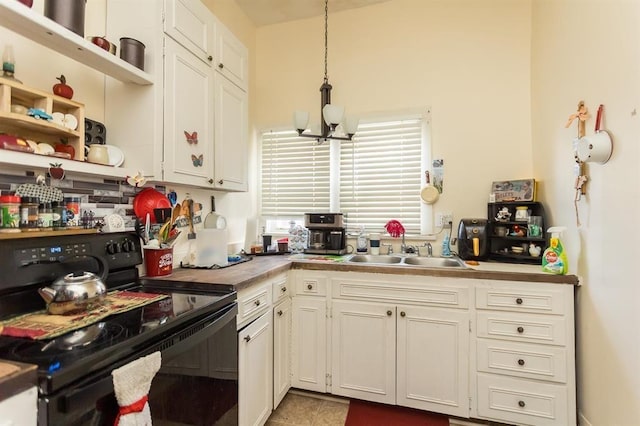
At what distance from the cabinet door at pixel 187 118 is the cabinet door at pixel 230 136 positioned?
0.08 m

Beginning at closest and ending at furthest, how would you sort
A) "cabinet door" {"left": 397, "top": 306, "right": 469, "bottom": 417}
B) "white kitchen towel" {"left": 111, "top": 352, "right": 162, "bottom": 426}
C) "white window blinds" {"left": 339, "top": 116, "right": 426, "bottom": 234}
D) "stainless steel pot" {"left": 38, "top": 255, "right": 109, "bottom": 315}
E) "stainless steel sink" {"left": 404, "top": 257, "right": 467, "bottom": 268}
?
1. "white kitchen towel" {"left": 111, "top": 352, "right": 162, "bottom": 426}
2. "stainless steel pot" {"left": 38, "top": 255, "right": 109, "bottom": 315}
3. "cabinet door" {"left": 397, "top": 306, "right": 469, "bottom": 417}
4. "stainless steel sink" {"left": 404, "top": 257, "right": 467, "bottom": 268}
5. "white window blinds" {"left": 339, "top": 116, "right": 426, "bottom": 234}

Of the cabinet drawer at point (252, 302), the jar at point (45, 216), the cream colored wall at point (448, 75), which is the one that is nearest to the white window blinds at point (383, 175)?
the cream colored wall at point (448, 75)

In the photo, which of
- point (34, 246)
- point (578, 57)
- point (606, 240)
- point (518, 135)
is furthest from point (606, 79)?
point (34, 246)

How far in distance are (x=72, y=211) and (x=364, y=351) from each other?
5.65ft

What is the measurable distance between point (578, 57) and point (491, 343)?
1.63m

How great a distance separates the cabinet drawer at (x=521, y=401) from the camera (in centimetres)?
165

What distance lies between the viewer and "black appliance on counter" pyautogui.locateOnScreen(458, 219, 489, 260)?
7.02ft

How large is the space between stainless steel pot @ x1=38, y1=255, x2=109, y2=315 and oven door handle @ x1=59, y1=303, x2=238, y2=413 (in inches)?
12.3

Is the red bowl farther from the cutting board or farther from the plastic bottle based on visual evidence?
the plastic bottle

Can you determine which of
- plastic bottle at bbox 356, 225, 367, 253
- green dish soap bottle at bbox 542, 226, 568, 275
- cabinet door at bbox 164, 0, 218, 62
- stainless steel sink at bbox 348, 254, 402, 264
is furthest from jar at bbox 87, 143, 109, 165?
green dish soap bottle at bbox 542, 226, 568, 275

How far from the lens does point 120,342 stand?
2.75 ft

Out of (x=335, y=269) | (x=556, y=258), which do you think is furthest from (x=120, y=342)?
(x=556, y=258)

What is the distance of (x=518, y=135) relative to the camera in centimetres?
232

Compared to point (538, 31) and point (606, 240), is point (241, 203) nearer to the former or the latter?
point (606, 240)
